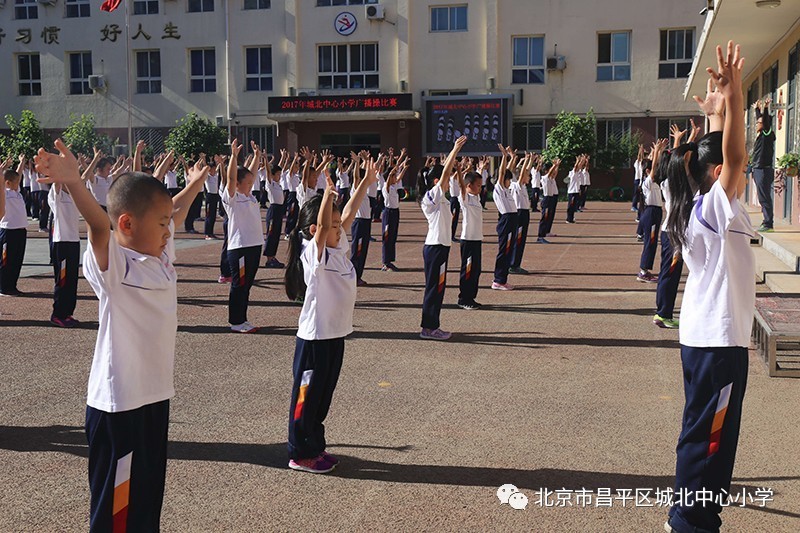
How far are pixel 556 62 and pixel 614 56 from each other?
250 centimetres

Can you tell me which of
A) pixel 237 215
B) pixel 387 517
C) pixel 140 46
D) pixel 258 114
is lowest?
pixel 387 517

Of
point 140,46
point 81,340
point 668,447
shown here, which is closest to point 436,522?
point 668,447

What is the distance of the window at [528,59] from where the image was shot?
36.5 m

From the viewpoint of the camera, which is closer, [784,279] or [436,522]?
[436,522]

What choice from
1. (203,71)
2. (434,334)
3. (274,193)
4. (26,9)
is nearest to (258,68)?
(203,71)

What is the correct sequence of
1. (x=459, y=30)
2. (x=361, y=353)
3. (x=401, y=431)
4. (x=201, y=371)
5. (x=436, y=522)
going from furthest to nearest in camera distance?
1. (x=459, y=30)
2. (x=361, y=353)
3. (x=201, y=371)
4. (x=401, y=431)
5. (x=436, y=522)

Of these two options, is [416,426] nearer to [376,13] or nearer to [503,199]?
[503,199]

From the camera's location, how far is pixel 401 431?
221 inches

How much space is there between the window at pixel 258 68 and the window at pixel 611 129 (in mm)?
15110

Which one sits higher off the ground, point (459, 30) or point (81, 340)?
point (459, 30)

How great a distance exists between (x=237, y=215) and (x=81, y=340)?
2135 millimetres

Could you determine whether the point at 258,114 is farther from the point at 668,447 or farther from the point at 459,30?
the point at 668,447

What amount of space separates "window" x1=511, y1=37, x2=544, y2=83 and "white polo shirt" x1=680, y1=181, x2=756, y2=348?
34.0 m

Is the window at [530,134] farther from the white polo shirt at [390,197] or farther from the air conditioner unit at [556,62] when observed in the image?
the white polo shirt at [390,197]
